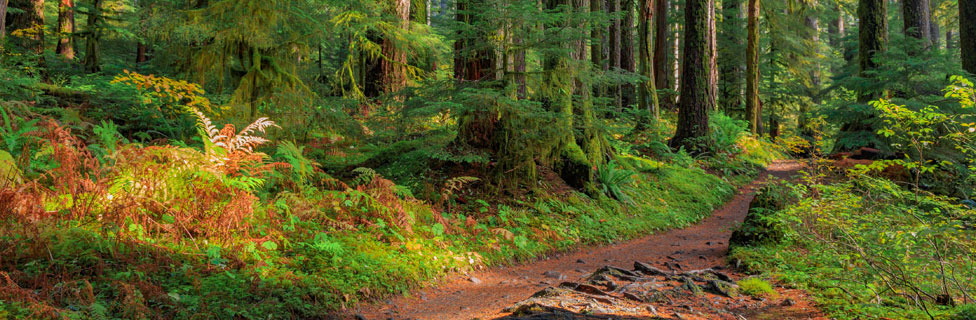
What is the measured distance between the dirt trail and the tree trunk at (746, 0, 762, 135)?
10497 mm

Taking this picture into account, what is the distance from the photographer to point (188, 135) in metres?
8.34

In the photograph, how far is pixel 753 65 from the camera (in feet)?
62.4

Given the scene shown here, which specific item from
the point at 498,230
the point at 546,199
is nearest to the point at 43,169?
the point at 498,230

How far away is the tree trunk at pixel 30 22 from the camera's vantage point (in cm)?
1280

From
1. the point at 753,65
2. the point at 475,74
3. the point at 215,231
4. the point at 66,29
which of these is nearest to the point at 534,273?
the point at 215,231

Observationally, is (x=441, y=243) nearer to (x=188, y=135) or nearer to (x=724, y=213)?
(x=188, y=135)

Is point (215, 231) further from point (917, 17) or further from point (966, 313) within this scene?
point (917, 17)

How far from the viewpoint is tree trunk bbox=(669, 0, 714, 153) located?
49.1 feet

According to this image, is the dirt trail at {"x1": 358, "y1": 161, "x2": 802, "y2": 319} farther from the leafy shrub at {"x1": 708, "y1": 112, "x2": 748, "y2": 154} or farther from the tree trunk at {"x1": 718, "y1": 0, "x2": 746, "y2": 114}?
the tree trunk at {"x1": 718, "y1": 0, "x2": 746, "y2": 114}

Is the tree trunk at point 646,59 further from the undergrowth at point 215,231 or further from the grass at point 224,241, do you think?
the grass at point 224,241

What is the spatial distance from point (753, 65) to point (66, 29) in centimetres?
2283

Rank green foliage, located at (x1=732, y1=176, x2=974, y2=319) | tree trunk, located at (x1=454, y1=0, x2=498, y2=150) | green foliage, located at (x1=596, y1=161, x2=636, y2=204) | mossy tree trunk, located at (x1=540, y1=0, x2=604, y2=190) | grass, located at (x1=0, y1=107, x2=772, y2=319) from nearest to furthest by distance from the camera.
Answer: grass, located at (x1=0, y1=107, x2=772, y2=319) → green foliage, located at (x1=732, y1=176, x2=974, y2=319) → tree trunk, located at (x1=454, y1=0, x2=498, y2=150) → mossy tree trunk, located at (x1=540, y1=0, x2=604, y2=190) → green foliage, located at (x1=596, y1=161, x2=636, y2=204)

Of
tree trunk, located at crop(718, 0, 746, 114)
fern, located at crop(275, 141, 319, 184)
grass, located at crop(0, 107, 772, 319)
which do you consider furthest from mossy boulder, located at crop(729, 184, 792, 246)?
tree trunk, located at crop(718, 0, 746, 114)

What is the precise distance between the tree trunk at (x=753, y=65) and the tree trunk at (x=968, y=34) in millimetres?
6520
